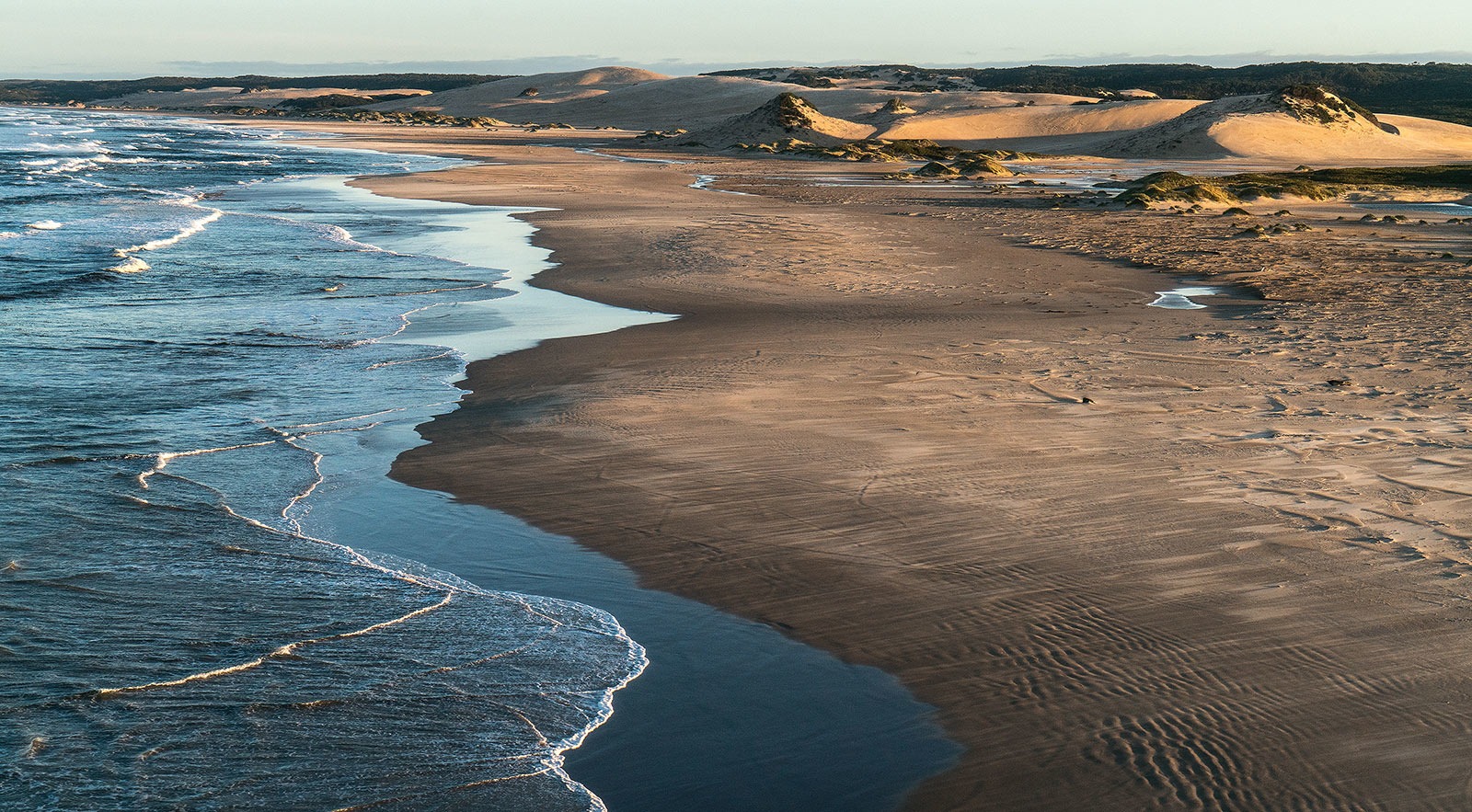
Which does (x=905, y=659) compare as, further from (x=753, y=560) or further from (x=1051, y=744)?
(x=753, y=560)

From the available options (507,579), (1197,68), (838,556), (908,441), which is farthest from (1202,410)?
(1197,68)

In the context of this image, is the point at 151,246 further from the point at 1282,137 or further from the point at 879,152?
the point at 1282,137

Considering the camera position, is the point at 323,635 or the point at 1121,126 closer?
the point at 323,635

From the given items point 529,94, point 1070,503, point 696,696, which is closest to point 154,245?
point 1070,503

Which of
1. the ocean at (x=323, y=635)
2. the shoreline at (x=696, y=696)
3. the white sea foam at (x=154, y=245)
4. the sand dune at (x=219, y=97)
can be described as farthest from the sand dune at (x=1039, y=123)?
the sand dune at (x=219, y=97)

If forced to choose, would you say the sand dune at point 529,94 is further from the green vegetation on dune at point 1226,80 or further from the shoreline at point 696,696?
the shoreline at point 696,696

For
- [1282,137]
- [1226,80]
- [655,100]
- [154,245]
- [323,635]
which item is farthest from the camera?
[1226,80]
